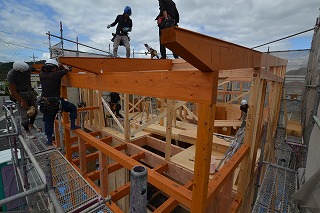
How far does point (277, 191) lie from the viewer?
10.9ft

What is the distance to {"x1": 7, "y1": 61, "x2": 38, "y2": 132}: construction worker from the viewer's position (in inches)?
156

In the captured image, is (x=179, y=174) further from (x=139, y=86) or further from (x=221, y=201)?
(x=139, y=86)

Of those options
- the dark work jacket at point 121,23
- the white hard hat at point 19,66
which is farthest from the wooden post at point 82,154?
the dark work jacket at point 121,23

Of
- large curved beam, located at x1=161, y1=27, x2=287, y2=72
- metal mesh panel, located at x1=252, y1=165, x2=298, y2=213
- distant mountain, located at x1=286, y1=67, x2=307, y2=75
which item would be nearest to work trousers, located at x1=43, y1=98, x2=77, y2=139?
large curved beam, located at x1=161, y1=27, x2=287, y2=72

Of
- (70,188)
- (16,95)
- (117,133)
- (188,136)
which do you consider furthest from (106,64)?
(117,133)

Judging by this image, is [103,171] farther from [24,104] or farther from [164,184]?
[24,104]

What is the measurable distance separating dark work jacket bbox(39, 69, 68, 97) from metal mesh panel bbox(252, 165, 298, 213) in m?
4.19

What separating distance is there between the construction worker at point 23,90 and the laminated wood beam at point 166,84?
2.96 meters

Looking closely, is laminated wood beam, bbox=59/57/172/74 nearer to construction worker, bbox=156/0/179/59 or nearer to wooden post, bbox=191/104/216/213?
construction worker, bbox=156/0/179/59

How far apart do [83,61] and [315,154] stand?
3.92 metres

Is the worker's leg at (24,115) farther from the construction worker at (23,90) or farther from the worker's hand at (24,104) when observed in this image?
the worker's hand at (24,104)

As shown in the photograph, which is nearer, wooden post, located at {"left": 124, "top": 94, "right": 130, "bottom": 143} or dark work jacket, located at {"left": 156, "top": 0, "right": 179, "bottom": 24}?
dark work jacket, located at {"left": 156, "top": 0, "right": 179, "bottom": 24}

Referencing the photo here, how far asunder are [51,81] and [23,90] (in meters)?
1.60

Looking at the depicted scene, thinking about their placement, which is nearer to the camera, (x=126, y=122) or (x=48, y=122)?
(x=48, y=122)
